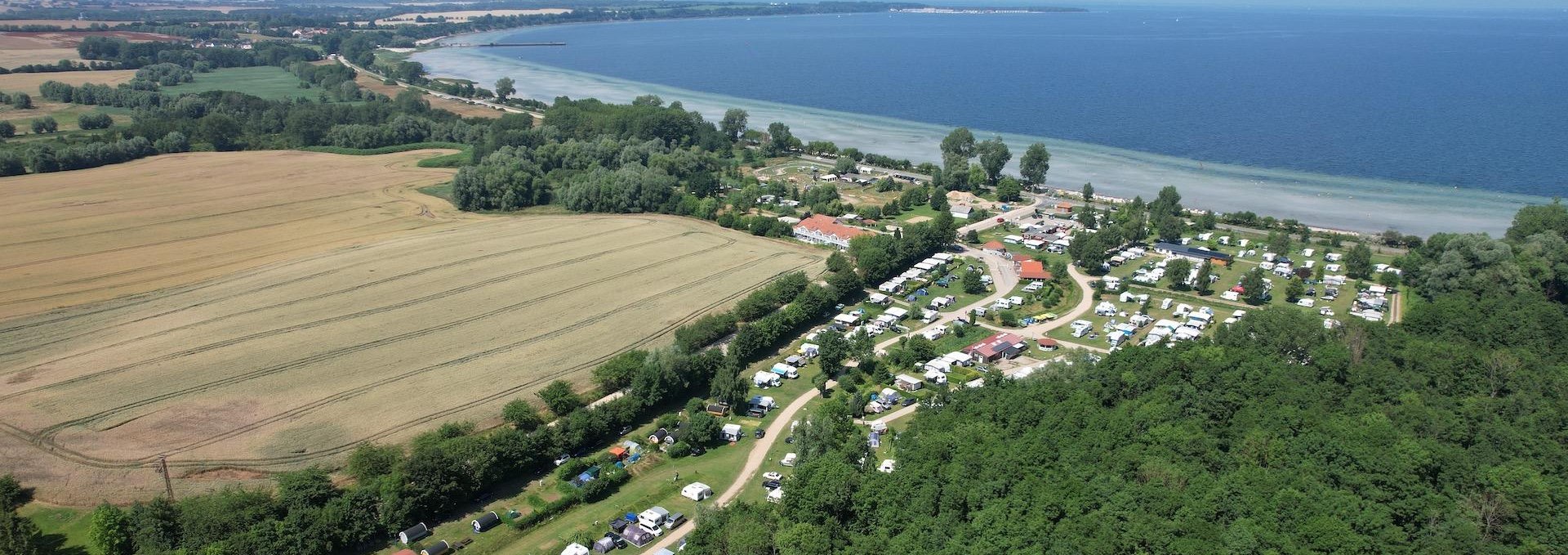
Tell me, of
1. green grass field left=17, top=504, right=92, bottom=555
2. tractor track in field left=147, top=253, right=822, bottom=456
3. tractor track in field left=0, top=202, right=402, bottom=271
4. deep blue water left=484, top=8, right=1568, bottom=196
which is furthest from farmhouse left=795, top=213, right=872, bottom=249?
deep blue water left=484, top=8, right=1568, bottom=196

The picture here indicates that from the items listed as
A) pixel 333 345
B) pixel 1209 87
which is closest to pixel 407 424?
pixel 333 345

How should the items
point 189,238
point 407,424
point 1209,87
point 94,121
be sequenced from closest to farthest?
point 407,424 < point 189,238 < point 94,121 < point 1209,87

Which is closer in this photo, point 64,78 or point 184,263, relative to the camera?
point 184,263

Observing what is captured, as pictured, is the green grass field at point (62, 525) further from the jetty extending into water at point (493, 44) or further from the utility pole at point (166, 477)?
the jetty extending into water at point (493, 44)

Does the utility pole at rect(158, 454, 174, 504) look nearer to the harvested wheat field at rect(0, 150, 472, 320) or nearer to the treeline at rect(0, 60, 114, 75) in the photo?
the harvested wheat field at rect(0, 150, 472, 320)

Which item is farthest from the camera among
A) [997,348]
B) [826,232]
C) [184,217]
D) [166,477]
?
[826,232]

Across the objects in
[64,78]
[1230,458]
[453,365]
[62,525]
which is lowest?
[62,525]

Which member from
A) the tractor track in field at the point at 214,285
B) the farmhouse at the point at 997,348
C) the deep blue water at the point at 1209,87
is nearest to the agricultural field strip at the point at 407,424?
the tractor track in field at the point at 214,285

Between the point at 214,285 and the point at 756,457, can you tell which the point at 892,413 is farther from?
the point at 214,285
